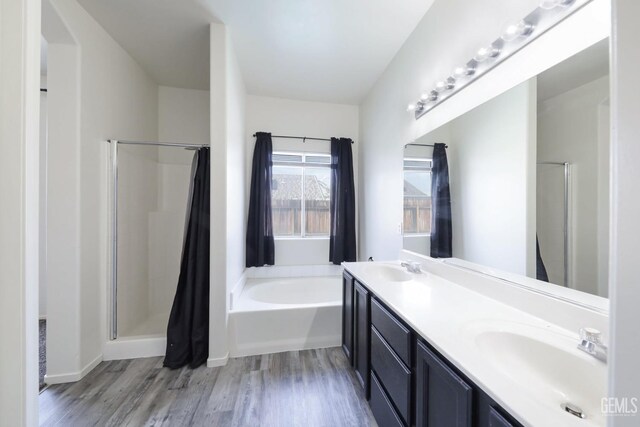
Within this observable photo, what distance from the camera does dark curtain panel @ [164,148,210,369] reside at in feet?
6.44

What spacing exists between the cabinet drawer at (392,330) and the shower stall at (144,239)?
1.89m

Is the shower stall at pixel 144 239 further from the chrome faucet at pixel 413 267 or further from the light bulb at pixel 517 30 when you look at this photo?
the light bulb at pixel 517 30

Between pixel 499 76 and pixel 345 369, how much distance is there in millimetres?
2190

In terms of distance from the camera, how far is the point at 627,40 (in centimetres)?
35

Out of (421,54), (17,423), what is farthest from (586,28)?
(17,423)

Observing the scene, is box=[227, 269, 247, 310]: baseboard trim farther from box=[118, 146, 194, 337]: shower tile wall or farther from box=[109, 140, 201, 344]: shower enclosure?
box=[118, 146, 194, 337]: shower tile wall

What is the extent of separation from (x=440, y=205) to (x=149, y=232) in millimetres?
2975

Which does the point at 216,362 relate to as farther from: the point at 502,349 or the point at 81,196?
the point at 502,349

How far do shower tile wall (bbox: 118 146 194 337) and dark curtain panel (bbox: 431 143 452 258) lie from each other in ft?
8.57

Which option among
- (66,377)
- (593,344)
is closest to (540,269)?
(593,344)

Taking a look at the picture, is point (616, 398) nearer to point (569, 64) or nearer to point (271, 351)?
point (569, 64)

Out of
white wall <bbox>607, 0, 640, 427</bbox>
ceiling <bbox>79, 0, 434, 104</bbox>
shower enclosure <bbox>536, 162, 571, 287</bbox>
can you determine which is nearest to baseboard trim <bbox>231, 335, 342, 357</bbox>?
shower enclosure <bbox>536, 162, 571, 287</bbox>

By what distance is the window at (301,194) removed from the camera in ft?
10.6

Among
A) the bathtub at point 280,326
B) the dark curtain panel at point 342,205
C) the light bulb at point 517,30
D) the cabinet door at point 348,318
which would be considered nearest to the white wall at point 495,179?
the light bulb at point 517,30
